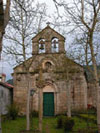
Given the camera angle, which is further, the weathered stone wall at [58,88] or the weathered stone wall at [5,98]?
the weathered stone wall at [58,88]

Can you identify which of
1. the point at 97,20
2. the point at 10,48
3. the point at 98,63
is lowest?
the point at 98,63

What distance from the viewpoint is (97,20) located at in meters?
10.5

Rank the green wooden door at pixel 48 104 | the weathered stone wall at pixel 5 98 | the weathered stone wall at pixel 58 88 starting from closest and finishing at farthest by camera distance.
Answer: the weathered stone wall at pixel 5 98 < the weathered stone wall at pixel 58 88 < the green wooden door at pixel 48 104

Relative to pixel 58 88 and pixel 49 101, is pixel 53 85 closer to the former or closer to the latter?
pixel 58 88

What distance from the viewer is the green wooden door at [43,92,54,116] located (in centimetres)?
2194

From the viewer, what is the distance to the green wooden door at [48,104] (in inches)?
864

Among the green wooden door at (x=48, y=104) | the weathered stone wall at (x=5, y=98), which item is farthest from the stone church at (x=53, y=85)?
the weathered stone wall at (x=5, y=98)

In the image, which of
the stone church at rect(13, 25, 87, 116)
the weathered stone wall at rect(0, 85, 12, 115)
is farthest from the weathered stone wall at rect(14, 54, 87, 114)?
the weathered stone wall at rect(0, 85, 12, 115)

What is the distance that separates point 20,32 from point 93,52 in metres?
4.86

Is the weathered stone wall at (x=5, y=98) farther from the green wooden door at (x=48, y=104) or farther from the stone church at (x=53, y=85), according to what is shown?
the green wooden door at (x=48, y=104)

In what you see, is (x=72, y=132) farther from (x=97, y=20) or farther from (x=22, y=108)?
(x=22, y=108)

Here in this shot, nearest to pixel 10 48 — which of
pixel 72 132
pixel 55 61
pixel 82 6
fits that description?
pixel 82 6

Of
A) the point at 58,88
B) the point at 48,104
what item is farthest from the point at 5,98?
the point at 58,88

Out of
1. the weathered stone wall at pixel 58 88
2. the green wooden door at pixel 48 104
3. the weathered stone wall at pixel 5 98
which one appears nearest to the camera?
the weathered stone wall at pixel 5 98
